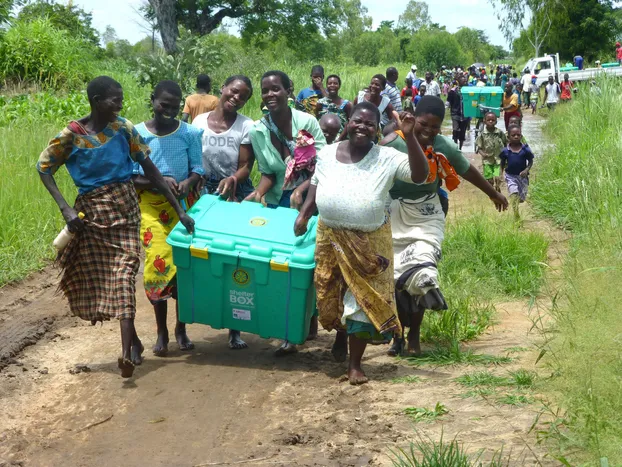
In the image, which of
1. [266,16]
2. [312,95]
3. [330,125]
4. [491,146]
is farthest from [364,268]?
[266,16]

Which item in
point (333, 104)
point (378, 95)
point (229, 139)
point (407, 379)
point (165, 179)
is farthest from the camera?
→ point (378, 95)

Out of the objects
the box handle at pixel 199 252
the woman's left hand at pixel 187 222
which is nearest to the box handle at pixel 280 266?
the box handle at pixel 199 252

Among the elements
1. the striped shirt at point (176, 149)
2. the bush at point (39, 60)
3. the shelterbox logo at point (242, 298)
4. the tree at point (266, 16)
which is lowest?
the shelterbox logo at point (242, 298)

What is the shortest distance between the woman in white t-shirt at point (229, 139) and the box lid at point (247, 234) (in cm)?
44

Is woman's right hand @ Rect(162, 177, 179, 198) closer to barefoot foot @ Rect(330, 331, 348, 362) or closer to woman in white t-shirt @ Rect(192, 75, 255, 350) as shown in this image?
woman in white t-shirt @ Rect(192, 75, 255, 350)

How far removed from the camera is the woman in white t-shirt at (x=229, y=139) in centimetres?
570

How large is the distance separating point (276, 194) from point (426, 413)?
2.08 m

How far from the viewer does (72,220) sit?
4770 mm

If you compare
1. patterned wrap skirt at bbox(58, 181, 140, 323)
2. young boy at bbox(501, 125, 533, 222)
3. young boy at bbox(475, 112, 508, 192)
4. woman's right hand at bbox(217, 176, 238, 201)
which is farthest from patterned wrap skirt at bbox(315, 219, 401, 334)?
young boy at bbox(475, 112, 508, 192)

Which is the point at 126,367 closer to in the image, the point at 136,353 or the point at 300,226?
the point at 136,353

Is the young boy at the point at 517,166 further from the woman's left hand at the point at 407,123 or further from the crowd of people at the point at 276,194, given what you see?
the woman's left hand at the point at 407,123

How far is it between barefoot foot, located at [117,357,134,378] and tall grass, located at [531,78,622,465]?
234cm

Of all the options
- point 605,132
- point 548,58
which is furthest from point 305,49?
point 605,132

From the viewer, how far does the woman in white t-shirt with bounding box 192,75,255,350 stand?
18.7 feet
